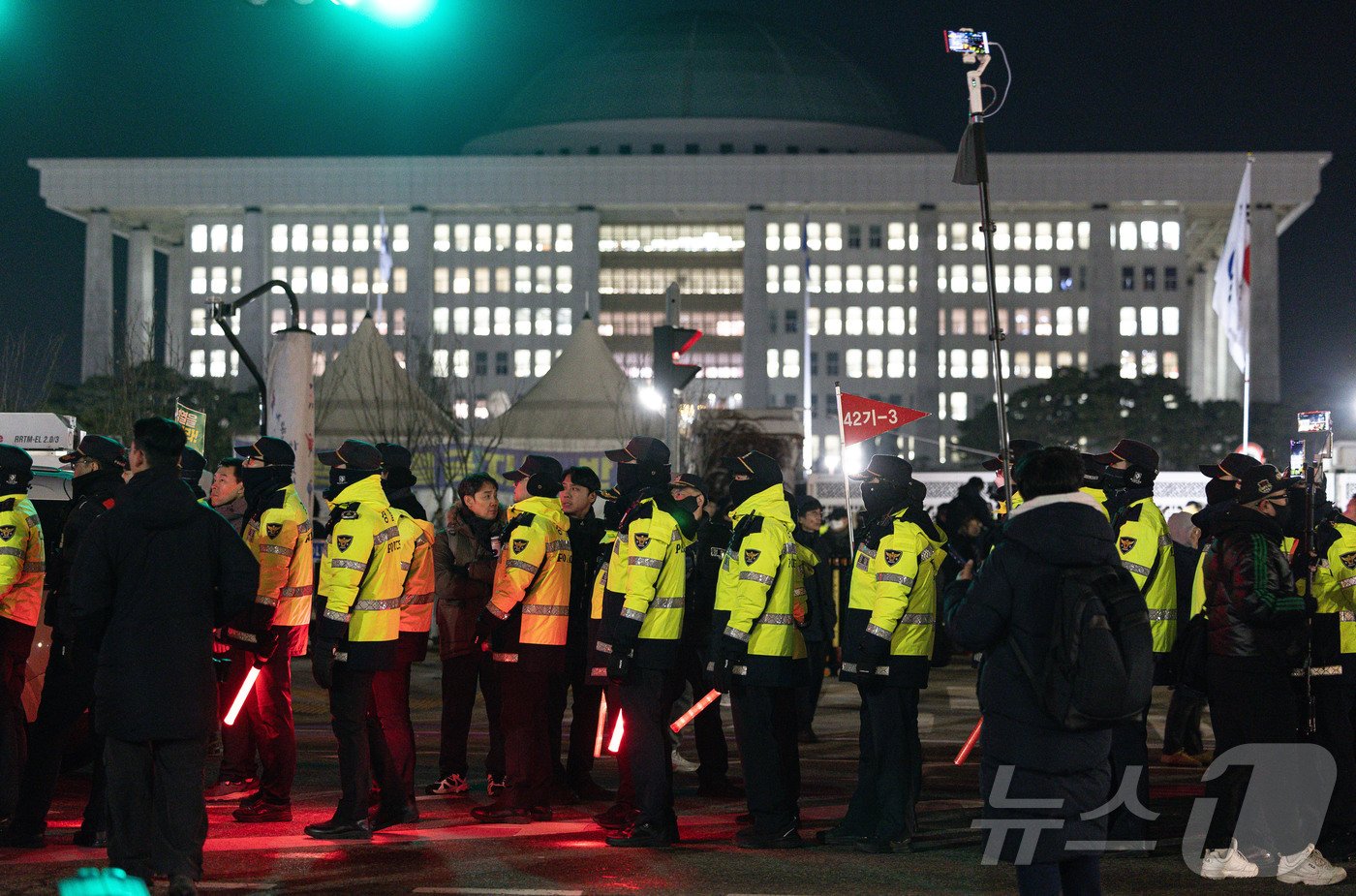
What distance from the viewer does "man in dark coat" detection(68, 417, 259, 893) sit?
279 inches

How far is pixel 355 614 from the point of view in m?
8.86

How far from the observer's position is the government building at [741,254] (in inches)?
5143

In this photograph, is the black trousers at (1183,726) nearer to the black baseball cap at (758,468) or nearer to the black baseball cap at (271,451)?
the black baseball cap at (758,468)

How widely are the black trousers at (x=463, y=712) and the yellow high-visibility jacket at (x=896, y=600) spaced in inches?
114

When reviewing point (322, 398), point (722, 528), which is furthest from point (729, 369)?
point (722, 528)

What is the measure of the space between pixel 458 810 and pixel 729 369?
12688 centimetres

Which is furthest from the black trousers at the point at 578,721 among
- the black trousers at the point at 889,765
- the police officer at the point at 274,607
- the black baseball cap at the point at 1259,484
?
the black baseball cap at the point at 1259,484

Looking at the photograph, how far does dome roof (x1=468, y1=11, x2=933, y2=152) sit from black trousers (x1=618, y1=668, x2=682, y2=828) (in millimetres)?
143985

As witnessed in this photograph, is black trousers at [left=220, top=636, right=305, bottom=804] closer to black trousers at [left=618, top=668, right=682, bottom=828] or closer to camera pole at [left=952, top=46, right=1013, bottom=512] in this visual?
black trousers at [left=618, top=668, right=682, bottom=828]

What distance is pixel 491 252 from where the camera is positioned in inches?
5300

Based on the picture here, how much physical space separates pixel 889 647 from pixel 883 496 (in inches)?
31.3

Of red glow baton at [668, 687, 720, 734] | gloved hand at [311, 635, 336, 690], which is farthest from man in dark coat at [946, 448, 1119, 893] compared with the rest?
red glow baton at [668, 687, 720, 734]

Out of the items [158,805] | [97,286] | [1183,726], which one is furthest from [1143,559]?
[97,286]

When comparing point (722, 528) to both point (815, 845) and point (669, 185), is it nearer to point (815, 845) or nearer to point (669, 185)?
point (815, 845)
